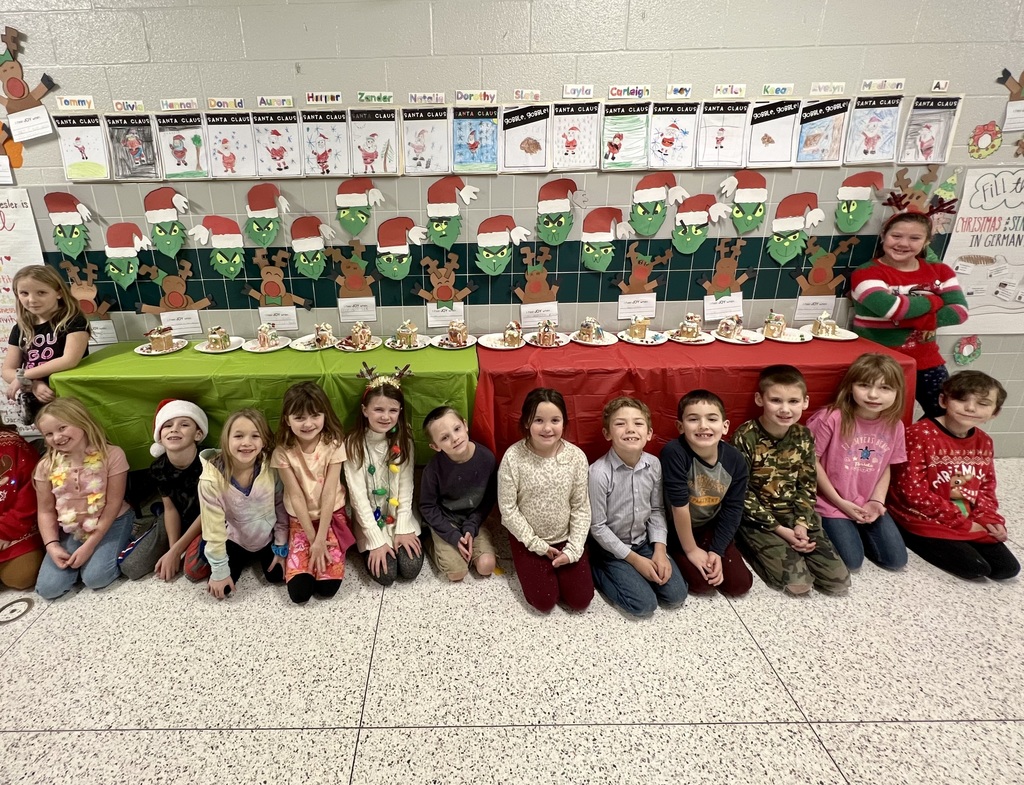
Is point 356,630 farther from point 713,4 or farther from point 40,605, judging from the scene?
point 713,4

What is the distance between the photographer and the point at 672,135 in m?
2.38

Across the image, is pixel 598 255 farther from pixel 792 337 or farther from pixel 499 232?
pixel 792 337

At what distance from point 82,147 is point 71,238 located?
44 cm

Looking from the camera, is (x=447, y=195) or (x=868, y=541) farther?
(x=447, y=195)

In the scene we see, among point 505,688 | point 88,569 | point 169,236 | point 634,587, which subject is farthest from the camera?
point 169,236

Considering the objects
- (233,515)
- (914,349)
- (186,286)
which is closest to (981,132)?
(914,349)

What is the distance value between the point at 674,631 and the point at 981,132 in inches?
109

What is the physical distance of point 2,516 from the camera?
2025mm

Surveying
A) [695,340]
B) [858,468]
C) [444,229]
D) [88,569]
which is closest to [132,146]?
[444,229]

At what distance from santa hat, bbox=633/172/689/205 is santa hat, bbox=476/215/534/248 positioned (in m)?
Answer: 0.58

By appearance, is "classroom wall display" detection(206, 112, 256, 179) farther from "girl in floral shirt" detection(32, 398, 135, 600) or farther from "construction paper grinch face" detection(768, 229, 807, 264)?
"construction paper grinch face" detection(768, 229, 807, 264)

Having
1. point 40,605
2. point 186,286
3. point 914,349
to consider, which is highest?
point 186,286

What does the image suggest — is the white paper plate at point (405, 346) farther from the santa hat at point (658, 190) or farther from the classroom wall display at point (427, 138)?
the santa hat at point (658, 190)

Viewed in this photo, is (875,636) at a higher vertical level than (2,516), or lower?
lower
